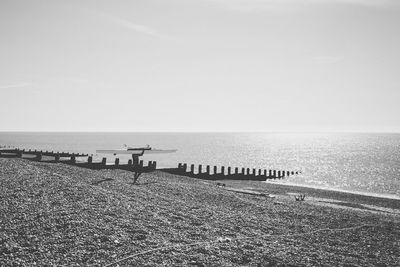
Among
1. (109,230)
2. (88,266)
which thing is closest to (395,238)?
(109,230)

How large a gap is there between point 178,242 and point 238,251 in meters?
1.64

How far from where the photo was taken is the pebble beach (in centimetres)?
804

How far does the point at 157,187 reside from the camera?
64.4 feet

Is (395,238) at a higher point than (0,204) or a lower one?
lower

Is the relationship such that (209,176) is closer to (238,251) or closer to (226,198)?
(226,198)

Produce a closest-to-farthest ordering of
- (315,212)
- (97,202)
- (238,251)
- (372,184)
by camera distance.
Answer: (238,251) → (97,202) → (315,212) → (372,184)

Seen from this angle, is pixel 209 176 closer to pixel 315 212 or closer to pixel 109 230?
pixel 315 212

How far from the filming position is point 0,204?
448 inches

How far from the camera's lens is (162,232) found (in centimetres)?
1011

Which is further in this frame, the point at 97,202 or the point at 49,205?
the point at 97,202

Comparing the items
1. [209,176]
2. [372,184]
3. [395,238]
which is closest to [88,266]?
[395,238]

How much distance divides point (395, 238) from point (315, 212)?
15.2 feet

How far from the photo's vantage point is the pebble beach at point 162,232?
804cm

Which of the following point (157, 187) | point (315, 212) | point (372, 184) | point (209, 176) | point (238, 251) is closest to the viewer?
point (238, 251)
